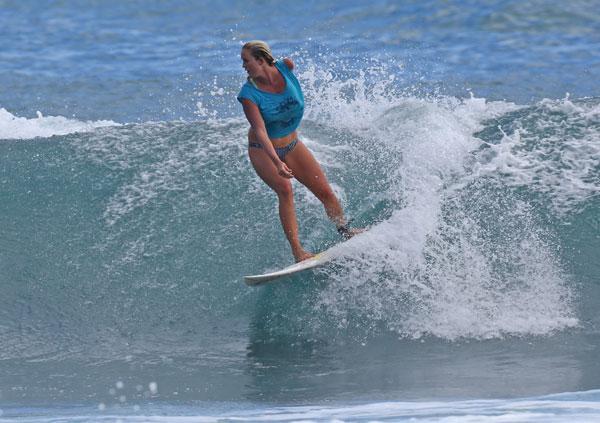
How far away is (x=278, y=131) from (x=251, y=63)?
52 centimetres

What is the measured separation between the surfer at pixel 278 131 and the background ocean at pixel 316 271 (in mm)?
454

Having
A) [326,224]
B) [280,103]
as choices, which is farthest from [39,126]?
[280,103]

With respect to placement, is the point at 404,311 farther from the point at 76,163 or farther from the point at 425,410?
the point at 76,163

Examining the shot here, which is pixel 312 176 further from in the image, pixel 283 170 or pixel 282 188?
pixel 283 170

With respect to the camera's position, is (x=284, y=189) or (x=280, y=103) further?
(x=284, y=189)

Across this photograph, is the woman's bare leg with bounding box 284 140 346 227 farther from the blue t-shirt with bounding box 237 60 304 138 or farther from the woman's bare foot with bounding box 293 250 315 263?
the woman's bare foot with bounding box 293 250 315 263

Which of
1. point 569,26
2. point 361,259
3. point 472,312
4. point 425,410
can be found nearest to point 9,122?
point 361,259

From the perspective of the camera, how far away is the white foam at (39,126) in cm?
1018

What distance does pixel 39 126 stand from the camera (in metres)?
10.6

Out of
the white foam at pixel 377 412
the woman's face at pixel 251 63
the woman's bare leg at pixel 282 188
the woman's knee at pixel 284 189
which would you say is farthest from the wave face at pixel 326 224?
the woman's face at pixel 251 63

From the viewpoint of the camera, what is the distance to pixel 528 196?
7.91 metres

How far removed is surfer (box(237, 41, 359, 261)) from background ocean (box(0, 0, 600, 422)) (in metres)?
0.45

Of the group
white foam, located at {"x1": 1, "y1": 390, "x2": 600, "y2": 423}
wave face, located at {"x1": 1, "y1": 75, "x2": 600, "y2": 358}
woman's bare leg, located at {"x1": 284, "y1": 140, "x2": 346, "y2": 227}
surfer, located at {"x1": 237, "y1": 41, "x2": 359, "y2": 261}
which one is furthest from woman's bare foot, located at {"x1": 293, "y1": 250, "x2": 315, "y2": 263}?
white foam, located at {"x1": 1, "y1": 390, "x2": 600, "y2": 423}

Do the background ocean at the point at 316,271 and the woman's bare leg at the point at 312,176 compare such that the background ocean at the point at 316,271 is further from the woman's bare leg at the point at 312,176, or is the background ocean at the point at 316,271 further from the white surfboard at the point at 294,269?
the woman's bare leg at the point at 312,176
